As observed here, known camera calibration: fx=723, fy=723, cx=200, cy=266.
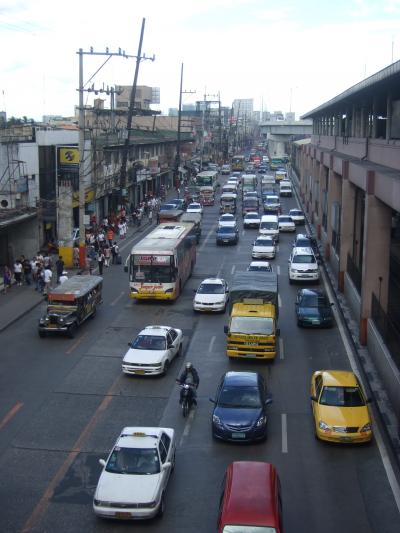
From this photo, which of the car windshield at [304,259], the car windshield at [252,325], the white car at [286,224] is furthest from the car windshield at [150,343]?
the white car at [286,224]

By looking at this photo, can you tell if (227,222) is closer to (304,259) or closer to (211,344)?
(304,259)

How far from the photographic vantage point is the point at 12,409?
2006cm

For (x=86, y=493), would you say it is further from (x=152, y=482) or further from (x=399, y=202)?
(x=399, y=202)

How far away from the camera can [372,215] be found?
83.8 feet

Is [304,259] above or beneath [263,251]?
above

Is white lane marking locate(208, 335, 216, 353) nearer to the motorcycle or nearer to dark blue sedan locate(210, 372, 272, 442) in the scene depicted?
the motorcycle

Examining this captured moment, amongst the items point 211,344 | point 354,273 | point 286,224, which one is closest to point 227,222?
point 286,224

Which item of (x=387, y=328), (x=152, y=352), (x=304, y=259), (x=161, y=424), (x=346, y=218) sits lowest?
(x=161, y=424)

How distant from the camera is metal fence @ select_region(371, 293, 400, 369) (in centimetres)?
2102

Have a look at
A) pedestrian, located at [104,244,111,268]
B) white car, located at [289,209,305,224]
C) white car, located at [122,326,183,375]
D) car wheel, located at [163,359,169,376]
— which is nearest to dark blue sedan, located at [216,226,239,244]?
pedestrian, located at [104,244,111,268]

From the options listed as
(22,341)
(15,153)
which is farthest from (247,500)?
(15,153)

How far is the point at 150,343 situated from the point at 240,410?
6.38 metres

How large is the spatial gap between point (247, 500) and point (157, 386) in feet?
32.9

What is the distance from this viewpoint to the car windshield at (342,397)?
60.5 feet
